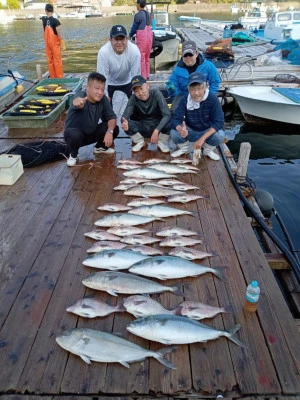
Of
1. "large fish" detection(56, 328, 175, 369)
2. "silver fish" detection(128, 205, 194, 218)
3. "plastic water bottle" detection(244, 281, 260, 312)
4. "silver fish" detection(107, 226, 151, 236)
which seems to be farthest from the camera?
"silver fish" detection(128, 205, 194, 218)

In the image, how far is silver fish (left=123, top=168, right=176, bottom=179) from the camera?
471cm

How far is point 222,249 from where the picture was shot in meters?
3.24

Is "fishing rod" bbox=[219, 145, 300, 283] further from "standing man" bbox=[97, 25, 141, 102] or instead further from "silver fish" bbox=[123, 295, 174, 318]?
"standing man" bbox=[97, 25, 141, 102]

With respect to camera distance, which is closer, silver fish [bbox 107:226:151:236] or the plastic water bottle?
the plastic water bottle

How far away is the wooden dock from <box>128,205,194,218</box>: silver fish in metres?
0.10

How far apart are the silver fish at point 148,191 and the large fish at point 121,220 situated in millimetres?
648

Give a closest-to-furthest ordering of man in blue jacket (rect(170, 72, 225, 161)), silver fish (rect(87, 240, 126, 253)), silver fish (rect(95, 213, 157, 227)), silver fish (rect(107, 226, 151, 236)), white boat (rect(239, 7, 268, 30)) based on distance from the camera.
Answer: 1. silver fish (rect(87, 240, 126, 253))
2. silver fish (rect(107, 226, 151, 236))
3. silver fish (rect(95, 213, 157, 227))
4. man in blue jacket (rect(170, 72, 225, 161))
5. white boat (rect(239, 7, 268, 30))

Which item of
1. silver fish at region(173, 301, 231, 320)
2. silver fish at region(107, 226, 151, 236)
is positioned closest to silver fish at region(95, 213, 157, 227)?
silver fish at region(107, 226, 151, 236)

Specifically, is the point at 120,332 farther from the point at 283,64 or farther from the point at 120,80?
the point at 283,64

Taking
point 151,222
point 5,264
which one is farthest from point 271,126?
point 5,264

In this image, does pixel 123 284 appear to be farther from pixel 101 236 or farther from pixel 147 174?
pixel 147 174

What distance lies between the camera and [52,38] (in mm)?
9781

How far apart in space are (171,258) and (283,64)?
46.4 feet

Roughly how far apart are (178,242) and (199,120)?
2603 millimetres
